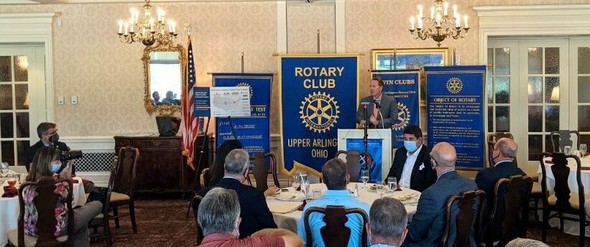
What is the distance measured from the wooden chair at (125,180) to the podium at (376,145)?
2425 millimetres

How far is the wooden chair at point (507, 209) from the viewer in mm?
4445

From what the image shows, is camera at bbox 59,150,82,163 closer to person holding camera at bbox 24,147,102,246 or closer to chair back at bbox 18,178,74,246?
person holding camera at bbox 24,147,102,246

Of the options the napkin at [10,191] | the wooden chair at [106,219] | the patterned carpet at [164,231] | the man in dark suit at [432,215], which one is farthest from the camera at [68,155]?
the man in dark suit at [432,215]

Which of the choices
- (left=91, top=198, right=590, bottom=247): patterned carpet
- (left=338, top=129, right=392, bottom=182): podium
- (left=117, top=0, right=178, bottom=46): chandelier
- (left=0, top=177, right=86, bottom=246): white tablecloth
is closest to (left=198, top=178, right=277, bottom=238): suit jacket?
(left=0, top=177, right=86, bottom=246): white tablecloth

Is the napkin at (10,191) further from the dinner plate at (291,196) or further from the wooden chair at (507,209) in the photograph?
the wooden chair at (507,209)

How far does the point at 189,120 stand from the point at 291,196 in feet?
12.5

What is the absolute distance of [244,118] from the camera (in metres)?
8.71

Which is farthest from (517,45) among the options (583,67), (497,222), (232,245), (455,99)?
(232,245)

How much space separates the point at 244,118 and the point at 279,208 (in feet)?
14.5

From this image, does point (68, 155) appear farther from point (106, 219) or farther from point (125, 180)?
point (125, 180)

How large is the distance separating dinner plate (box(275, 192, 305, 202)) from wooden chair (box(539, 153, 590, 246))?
2.60 meters

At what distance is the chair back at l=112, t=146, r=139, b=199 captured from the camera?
6555mm

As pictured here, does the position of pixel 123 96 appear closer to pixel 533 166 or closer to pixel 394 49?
pixel 394 49

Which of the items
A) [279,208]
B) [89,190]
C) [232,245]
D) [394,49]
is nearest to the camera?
[232,245]
